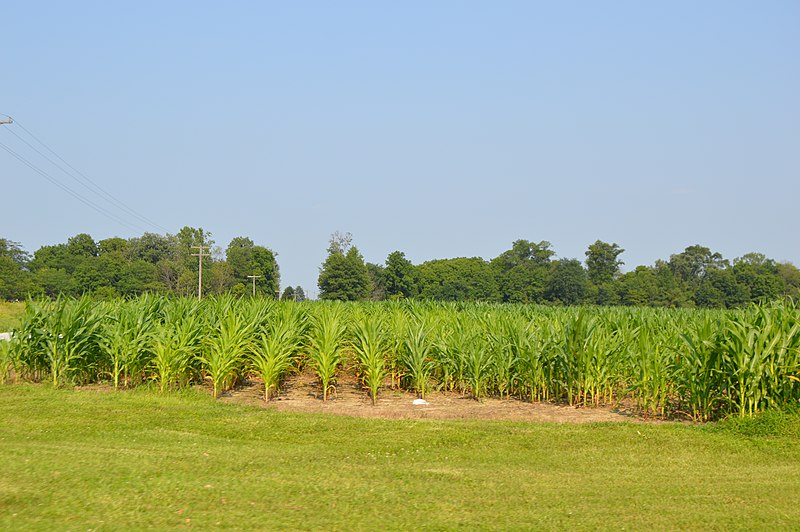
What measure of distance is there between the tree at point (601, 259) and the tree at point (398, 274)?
2652 cm

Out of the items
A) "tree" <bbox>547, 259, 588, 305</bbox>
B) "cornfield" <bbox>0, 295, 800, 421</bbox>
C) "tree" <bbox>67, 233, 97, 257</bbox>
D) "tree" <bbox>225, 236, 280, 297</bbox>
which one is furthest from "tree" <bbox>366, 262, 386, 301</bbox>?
"cornfield" <bbox>0, 295, 800, 421</bbox>

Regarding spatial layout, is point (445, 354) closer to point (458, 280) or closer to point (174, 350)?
point (174, 350)

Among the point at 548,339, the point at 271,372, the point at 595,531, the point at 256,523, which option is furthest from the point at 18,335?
the point at 595,531

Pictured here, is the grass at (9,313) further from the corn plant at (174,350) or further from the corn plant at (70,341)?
the corn plant at (174,350)

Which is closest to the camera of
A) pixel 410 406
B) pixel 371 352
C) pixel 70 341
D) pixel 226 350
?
pixel 410 406

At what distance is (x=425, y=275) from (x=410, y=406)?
4226 inches

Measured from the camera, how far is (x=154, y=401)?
1361 cm

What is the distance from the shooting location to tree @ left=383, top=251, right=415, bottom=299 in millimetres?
111688

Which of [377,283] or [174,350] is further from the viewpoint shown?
[377,283]

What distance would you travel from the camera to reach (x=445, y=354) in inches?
607

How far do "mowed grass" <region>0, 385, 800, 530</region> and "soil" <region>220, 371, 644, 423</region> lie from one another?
1019 mm

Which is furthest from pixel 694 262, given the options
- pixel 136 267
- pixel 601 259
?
pixel 136 267

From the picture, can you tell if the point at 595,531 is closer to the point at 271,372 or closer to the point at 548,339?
the point at 548,339

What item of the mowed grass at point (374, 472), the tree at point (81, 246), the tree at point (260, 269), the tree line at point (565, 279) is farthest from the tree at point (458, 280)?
the mowed grass at point (374, 472)
